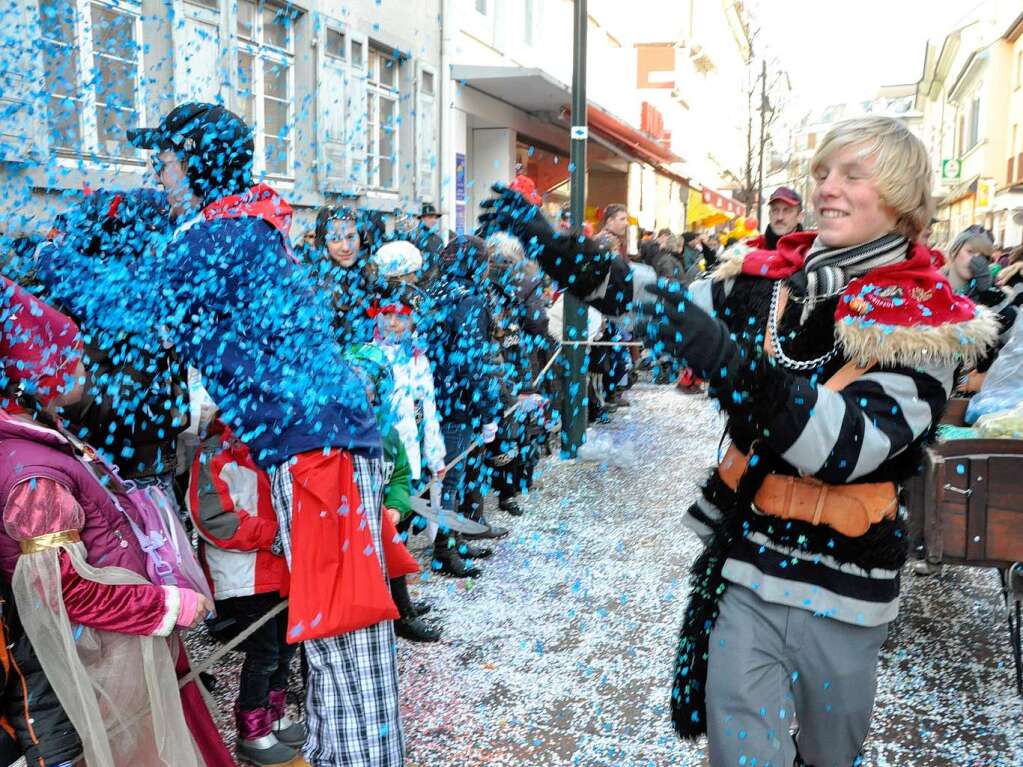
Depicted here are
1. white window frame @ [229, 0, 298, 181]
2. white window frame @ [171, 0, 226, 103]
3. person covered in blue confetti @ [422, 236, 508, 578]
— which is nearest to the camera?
white window frame @ [171, 0, 226, 103]

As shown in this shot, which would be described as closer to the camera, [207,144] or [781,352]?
[781,352]

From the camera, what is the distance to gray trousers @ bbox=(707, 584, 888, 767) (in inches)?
79.2

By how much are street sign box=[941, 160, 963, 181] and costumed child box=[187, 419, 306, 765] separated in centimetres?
5516

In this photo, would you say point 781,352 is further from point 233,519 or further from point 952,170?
point 952,170

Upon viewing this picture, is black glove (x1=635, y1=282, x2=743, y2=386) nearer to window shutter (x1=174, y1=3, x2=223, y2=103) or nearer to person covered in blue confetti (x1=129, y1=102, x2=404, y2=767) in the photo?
person covered in blue confetti (x1=129, y1=102, x2=404, y2=767)

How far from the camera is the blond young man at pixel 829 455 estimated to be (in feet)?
6.03

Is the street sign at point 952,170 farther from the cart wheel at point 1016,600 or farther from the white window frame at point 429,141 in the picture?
the cart wheel at point 1016,600

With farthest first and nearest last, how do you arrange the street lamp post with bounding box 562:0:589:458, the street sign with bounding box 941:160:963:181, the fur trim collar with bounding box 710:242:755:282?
the street sign with bounding box 941:160:963:181 < the street lamp post with bounding box 562:0:589:458 < the fur trim collar with bounding box 710:242:755:282

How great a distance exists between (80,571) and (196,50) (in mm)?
3236

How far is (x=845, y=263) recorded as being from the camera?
6.47 feet

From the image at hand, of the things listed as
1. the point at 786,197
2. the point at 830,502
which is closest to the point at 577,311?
the point at 786,197

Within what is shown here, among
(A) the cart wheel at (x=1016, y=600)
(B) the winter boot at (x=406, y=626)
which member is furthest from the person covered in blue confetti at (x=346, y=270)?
(A) the cart wheel at (x=1016, y=600)

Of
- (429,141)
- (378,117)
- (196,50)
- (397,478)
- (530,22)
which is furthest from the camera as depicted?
(530,22)

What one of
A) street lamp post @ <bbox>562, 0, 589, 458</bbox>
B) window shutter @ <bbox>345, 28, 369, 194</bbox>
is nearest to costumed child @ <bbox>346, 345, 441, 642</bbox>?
window shutter @ <bbox>345, 28, 369, 194</bbox>
